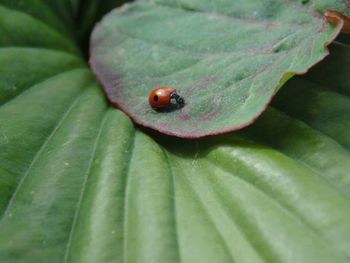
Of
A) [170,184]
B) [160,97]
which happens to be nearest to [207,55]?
[160,97]

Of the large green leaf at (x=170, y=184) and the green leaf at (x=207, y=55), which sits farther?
the green leaf at (x=207, y=55)

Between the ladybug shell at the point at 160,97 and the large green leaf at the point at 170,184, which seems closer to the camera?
the large green leaf at the point at 170,184

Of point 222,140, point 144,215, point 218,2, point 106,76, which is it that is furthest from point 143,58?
point 144,215

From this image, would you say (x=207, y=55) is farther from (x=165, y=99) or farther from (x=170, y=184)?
(x=170, y=184)

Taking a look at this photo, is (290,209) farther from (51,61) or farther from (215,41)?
(51,61)

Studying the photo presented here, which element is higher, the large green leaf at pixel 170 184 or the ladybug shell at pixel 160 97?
the ladybug shell at pixel 160 97

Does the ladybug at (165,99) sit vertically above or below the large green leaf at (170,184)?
above
